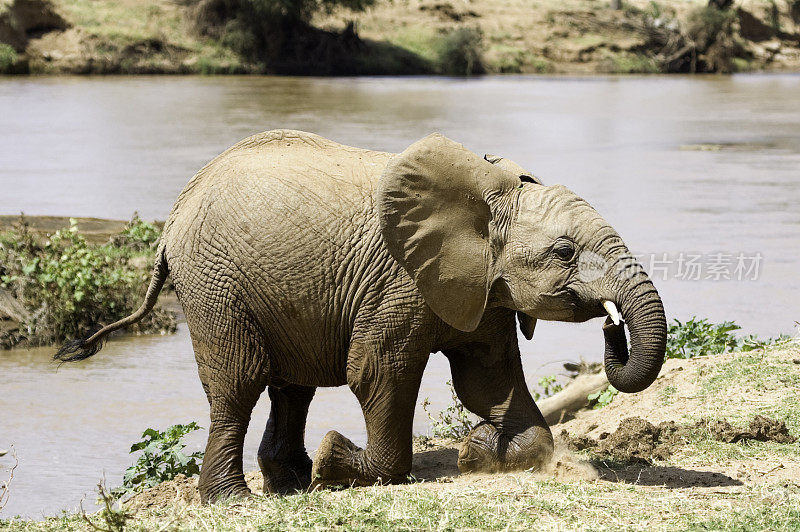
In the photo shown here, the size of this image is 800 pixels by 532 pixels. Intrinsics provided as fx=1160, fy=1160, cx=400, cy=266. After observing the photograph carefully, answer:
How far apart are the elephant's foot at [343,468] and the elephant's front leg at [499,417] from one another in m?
0.45

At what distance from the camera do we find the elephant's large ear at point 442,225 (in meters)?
5.86

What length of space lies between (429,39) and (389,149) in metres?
28.4

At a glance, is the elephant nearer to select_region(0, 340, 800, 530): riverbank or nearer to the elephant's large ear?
the elephant's large ear

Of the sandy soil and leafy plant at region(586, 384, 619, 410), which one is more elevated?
the sandy soil

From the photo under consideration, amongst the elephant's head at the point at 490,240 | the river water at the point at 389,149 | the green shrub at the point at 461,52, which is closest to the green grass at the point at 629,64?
the river water at the point at 389,149

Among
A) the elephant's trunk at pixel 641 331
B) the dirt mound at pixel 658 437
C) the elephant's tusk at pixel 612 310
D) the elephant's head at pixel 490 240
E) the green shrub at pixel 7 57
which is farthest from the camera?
the green shrub at pixel 7 57

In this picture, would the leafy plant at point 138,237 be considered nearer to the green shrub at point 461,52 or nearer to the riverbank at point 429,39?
the riverbank at point 429,39

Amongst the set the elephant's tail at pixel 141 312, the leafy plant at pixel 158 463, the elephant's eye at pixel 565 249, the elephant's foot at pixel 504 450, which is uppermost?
the elephant's eye at pixel 565 249

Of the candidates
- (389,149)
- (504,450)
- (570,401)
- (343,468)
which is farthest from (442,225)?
(389,149)

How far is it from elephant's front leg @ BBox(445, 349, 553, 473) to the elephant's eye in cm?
84

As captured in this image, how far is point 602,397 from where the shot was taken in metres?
8.23

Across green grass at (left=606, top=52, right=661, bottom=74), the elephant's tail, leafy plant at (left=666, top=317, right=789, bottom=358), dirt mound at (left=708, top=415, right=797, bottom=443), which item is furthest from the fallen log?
green grass at (left=606, top=52, right=661, bottom=74)

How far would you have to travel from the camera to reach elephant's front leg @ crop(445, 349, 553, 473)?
6230mm

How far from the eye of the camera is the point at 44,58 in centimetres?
4044
